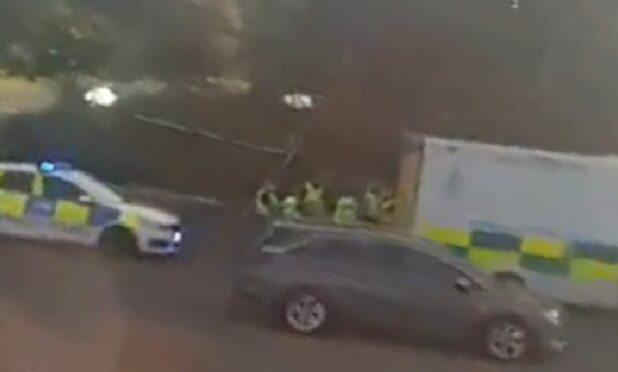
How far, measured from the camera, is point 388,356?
3.13 ft

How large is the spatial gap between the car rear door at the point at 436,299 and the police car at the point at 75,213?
0.60ft

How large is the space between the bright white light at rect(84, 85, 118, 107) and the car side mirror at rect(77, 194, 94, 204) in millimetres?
73

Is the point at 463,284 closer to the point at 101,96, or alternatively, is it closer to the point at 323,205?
the point at 323,205

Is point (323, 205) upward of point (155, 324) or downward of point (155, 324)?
upward

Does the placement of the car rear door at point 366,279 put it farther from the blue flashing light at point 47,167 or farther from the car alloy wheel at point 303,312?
the blue flashing light at point 47,167

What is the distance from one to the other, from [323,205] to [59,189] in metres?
0.21

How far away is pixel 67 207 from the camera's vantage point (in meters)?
0.97

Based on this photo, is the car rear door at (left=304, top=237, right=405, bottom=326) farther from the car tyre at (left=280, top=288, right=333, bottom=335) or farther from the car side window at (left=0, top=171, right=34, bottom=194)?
the car side window at (left=0, top=171, right=34, bottom=194)

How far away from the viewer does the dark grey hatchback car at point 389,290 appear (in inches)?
36.9

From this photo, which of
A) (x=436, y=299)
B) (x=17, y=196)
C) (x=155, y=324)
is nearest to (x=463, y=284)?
(x=436, y=299)

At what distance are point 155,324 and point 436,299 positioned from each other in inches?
8.6

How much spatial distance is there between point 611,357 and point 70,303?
1.38 ft

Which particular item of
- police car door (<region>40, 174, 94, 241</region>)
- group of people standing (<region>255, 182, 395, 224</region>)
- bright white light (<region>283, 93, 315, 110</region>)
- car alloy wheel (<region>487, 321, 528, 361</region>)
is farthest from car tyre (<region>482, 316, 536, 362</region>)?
police car door (<region>40, 174, 94, 241</region>)

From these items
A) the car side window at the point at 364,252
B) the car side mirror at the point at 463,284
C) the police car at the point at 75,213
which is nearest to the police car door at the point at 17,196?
the police car at the point at 75,213
